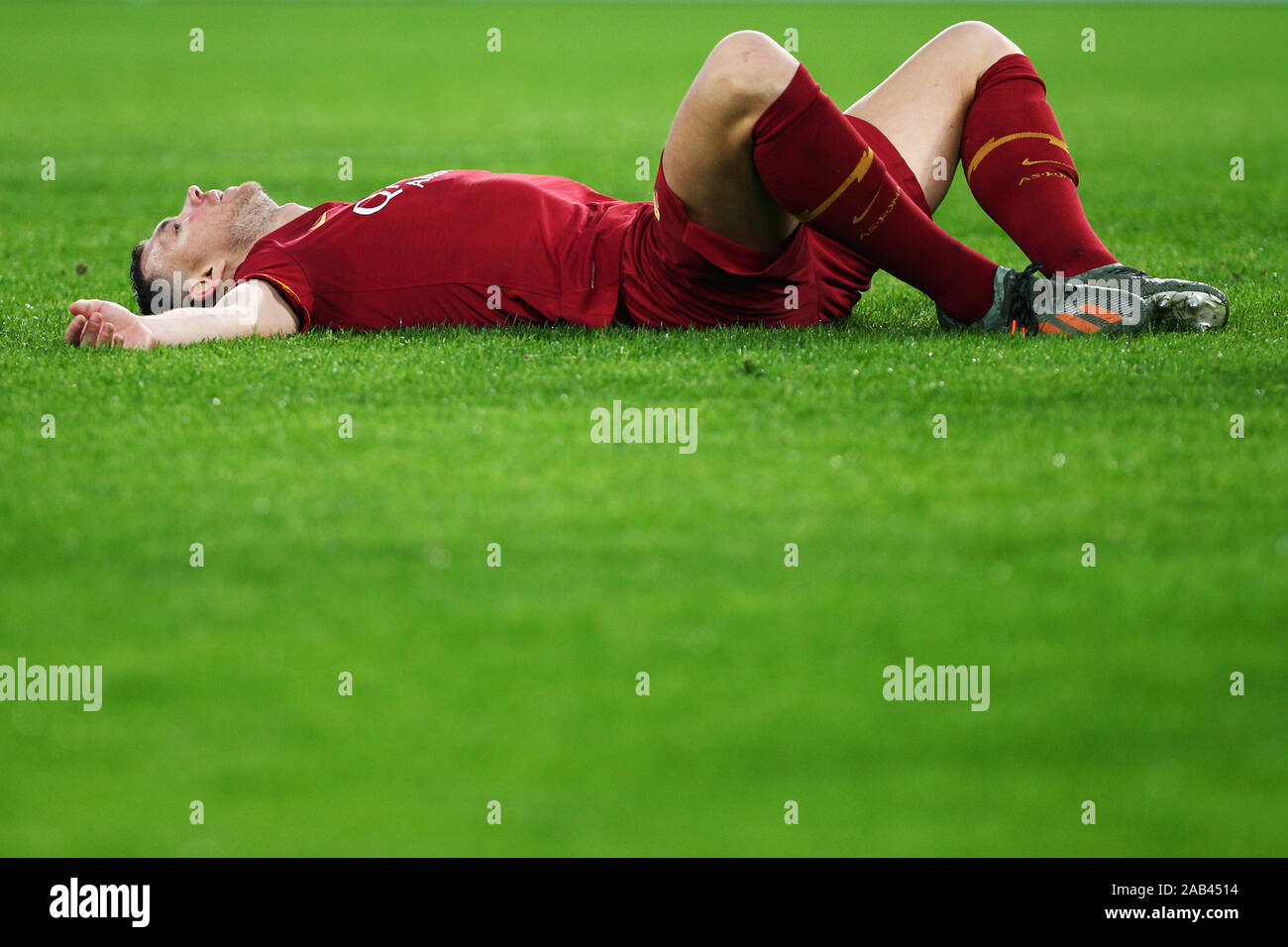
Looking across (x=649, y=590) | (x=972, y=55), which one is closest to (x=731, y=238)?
(x=972, y=55)

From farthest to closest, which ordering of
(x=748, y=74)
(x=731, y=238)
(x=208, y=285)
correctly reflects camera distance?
1. (x=208, y=285)
2. (x=731, y=238)
3. (x=748, y=74)

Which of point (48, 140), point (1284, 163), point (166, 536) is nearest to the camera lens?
point (166, 536)

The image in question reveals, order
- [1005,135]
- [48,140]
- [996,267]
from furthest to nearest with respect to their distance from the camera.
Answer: [48,140] < [1005,135] < [996,267]

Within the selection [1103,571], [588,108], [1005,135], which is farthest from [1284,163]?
[1103,571]

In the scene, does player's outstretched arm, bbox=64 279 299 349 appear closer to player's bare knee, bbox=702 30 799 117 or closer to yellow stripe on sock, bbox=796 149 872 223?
player's bare knee, bbox=702 30 799 117

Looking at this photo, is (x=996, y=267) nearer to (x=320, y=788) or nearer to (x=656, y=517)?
(x=656, y=517)

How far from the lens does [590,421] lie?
3.32m

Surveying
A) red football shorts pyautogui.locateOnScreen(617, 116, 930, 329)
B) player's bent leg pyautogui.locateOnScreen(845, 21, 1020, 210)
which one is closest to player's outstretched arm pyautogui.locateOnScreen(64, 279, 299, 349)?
red football shorts pyautogui.locateOnScreen(617, 116, 930, 329)

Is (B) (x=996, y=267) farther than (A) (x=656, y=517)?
Yes

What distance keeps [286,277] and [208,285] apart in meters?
0.43

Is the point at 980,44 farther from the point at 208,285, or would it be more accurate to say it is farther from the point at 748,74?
the point at 208,285

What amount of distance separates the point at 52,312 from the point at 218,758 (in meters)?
3.10

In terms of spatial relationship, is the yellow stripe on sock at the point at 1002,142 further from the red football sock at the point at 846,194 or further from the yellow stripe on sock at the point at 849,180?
the yellow stripe on sock at the point at 849,180

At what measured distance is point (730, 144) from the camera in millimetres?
3654
